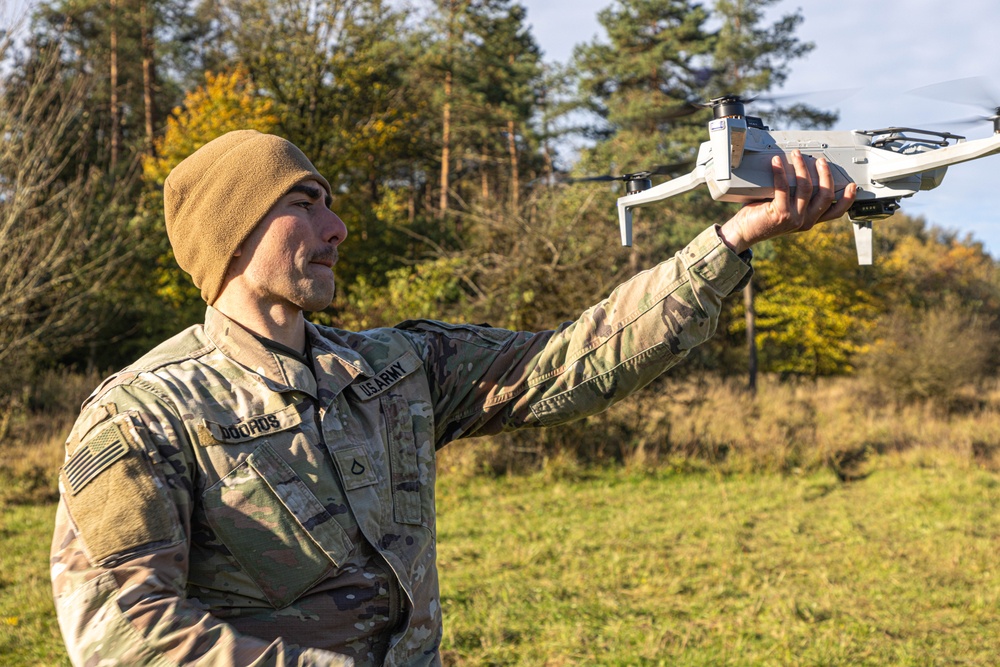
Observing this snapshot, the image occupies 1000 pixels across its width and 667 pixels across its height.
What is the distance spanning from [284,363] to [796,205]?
1309 mm

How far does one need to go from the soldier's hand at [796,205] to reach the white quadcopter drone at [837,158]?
2cm

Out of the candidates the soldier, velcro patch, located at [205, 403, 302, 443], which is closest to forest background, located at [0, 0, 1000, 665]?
the soldier

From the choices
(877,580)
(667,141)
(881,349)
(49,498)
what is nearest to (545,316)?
(877,580)

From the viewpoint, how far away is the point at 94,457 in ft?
5.41

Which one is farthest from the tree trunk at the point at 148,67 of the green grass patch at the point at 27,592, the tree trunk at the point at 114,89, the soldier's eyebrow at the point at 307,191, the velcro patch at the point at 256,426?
the velcro patch at the point at 256,426

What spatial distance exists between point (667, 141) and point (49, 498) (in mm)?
13605

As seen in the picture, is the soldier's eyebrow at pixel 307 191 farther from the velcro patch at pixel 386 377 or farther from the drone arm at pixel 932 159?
the drone arm at pixel 932 159

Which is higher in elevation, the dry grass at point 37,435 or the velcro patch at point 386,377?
the velcro patch at point 386,377

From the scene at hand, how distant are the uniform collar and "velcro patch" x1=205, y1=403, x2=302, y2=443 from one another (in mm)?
65

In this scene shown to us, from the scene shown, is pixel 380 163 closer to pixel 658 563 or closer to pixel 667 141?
pixel 667 141

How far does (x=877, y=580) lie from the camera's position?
21.9ft

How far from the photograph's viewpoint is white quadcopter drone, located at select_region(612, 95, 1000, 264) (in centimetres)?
201

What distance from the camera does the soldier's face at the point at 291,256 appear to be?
2.09 metres

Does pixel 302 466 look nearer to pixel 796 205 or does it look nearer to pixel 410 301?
pixel 796 205
